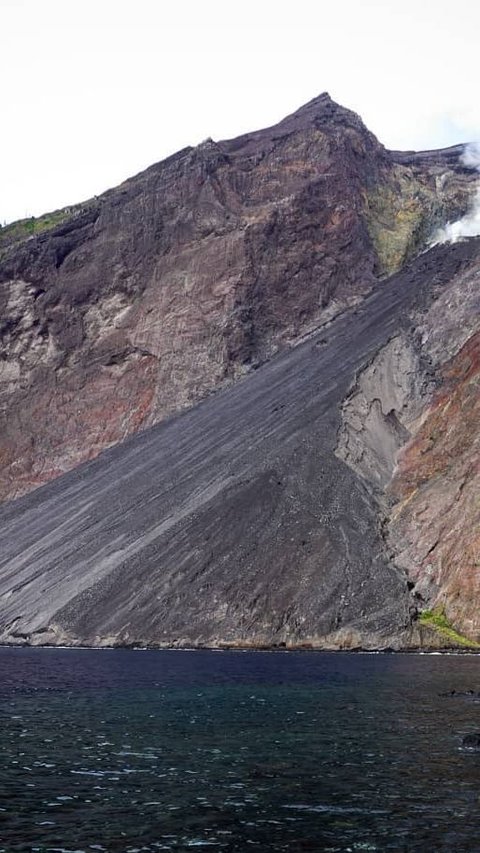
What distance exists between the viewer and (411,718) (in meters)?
28.5

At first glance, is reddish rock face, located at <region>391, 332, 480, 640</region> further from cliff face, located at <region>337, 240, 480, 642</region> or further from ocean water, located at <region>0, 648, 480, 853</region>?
ocean water, located at <region>0, 648, 480, 853</region>

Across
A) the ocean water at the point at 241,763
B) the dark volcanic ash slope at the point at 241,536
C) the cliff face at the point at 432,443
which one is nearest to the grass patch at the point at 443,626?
the cliff face at the point at 432,443

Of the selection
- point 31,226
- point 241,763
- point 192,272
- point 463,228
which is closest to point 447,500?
point 241,763

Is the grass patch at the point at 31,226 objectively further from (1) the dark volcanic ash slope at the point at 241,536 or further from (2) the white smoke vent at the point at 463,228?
(1) the dark volcanic ash slope at the point at 241,536

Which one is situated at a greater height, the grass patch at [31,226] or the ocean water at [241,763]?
the grass patch at [31,226]

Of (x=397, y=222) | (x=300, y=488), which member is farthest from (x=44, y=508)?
(x=397, y=222)

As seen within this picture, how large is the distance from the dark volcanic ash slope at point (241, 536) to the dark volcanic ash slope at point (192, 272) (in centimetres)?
1540

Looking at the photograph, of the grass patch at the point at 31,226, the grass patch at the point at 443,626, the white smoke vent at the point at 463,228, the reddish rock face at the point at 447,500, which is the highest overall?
the grass patch at the point at 31,226

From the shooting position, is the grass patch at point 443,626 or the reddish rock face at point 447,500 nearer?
the grass patch at point 443,626

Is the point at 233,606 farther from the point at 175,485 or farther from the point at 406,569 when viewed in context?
the point at 175,485

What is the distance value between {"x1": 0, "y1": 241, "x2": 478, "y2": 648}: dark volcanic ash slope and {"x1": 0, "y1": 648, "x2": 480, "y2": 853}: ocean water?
46.8 ft

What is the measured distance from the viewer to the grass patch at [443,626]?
5234 cm

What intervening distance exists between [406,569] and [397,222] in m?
58.5

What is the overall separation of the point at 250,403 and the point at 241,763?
59266 millimetres
